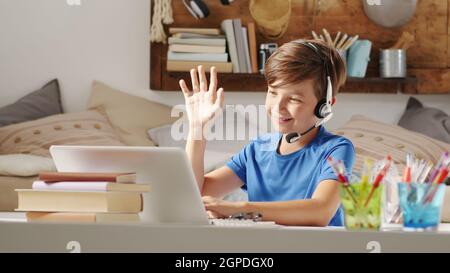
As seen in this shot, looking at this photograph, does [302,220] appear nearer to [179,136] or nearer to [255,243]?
[255,243]

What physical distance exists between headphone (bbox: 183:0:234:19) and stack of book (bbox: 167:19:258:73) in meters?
0.11

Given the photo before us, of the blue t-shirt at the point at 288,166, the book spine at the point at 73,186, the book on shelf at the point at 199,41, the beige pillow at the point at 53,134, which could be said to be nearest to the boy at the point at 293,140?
the blue t-shirt at the point at 288,166

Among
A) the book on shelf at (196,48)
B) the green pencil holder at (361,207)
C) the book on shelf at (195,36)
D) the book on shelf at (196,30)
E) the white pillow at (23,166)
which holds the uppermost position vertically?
the book on shelf at (196,30)

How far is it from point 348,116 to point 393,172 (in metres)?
2.73

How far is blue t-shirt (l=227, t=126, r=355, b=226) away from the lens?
1894 mm

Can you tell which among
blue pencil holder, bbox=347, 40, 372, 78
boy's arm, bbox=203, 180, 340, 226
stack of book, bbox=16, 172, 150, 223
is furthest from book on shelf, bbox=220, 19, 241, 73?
stack of book, bbox=16, 172, 150, 223

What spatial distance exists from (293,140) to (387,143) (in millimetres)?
1757

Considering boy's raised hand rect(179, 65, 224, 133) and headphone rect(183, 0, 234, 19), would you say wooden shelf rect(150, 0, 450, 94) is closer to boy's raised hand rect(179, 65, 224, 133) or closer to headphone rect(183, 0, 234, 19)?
headphone rect(183, 0, 234, 19)

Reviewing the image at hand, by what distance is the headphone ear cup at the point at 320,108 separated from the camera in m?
1.86

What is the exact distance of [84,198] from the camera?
1.30 m

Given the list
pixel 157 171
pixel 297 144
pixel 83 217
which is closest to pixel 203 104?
pixel 297 144

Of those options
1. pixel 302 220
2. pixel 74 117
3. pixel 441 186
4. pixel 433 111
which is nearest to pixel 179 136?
pixel 74 117

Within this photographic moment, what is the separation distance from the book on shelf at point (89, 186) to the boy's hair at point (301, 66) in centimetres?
61

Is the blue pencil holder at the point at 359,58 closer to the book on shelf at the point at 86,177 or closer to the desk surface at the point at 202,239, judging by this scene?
the book on shelf at the point at 86,177
